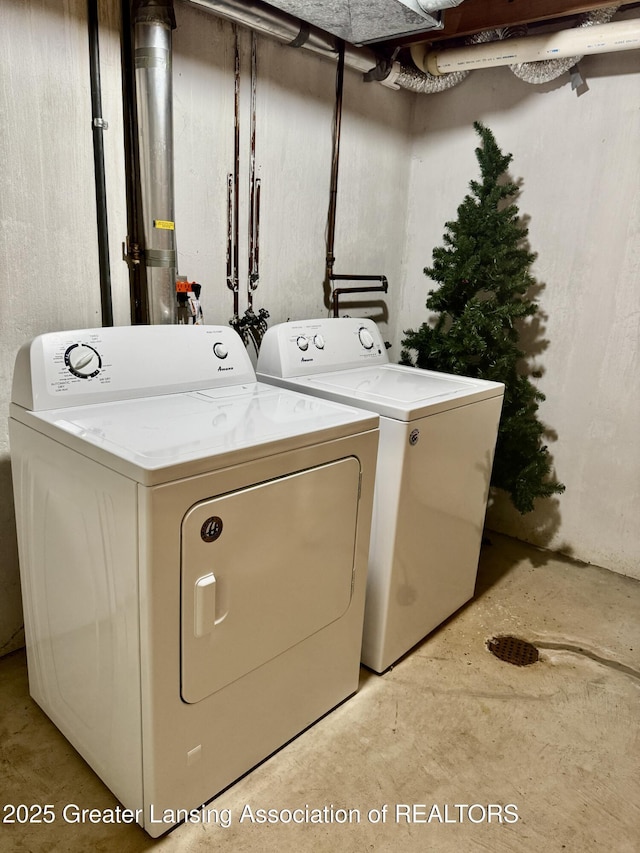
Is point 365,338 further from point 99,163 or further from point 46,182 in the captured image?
point 46,182

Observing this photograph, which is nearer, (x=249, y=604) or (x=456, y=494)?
(x=249, y=604)

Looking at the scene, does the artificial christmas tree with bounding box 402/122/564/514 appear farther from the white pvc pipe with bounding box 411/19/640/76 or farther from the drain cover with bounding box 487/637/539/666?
the drain cover with bounding box 487/637/539/666

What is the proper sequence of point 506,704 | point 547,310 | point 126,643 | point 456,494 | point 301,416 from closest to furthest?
point 126,643 < point 301,416 < point 506,704 < point 456,494 < point 547,310

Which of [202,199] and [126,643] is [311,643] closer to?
[126,643]

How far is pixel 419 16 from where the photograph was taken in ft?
6.52

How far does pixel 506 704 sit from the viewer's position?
1939 mm

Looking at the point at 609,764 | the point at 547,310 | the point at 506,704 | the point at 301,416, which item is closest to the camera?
the point at 301,416

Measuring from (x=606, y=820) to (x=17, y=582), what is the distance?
6.21ft

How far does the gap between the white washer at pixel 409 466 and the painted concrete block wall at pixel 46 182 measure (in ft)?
2.33

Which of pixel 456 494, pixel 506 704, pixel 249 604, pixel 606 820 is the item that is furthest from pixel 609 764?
pixel 249 604

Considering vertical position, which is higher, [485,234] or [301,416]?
[485,234]

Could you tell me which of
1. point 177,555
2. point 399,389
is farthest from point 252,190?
point 177,555

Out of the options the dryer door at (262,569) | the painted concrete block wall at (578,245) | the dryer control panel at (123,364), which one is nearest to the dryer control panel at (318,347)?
the dryer control panel at (123,364)

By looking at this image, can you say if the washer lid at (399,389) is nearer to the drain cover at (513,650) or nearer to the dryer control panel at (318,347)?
the dryer control panel at (318,347)
